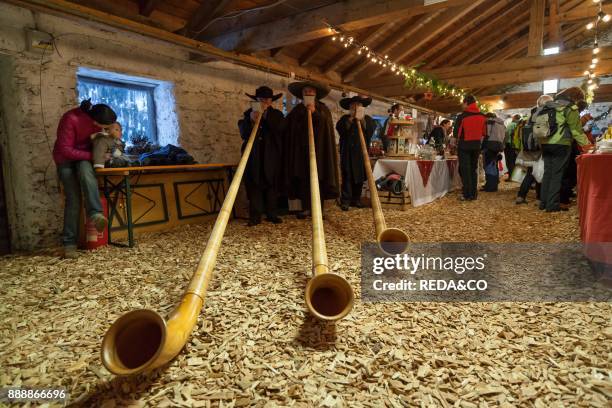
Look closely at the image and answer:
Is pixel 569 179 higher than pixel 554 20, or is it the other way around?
pixel 554 20

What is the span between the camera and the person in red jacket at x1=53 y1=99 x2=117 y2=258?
2.85 m

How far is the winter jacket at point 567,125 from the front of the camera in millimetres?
3689

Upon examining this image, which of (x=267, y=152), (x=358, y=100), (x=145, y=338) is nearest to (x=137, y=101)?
(x=267, y=152)

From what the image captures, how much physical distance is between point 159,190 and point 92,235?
3.24 ft

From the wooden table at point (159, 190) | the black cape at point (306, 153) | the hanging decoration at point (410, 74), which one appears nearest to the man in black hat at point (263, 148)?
the black cape at point (306, 153)

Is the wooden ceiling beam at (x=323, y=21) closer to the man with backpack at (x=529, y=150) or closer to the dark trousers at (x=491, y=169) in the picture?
the man with backpack at (x=529, y=150)

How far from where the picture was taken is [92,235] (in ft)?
10.1

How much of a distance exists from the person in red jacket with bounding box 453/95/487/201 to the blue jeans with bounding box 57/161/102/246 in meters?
5.09

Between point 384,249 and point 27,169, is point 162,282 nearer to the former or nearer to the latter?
point 384,249

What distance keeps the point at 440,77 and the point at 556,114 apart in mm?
3957

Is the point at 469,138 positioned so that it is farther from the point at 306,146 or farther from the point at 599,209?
the point at 599,209

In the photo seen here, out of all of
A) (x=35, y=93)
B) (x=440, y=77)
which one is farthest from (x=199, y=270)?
(x=440, y=77)

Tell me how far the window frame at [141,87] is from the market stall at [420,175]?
325 centimetres

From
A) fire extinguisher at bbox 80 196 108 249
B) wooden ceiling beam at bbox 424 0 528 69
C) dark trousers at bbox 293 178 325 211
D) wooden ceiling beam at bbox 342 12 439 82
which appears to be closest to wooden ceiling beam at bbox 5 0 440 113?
fire extinguisher at bbox 80 196 108 249
